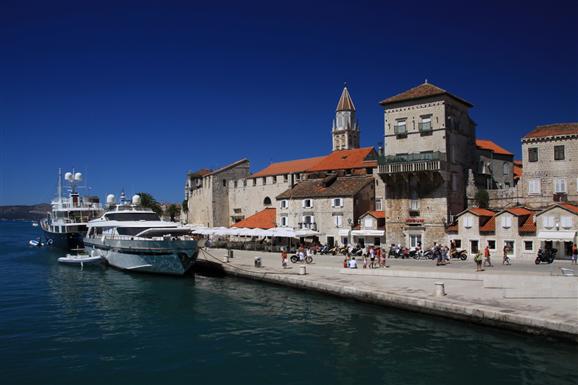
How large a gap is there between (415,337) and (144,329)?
11527 mm

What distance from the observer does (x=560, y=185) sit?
121 feet

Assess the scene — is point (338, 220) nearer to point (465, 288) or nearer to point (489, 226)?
point (489, 226)

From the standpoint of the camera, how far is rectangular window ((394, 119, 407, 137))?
137ft

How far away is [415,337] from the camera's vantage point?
20031 millimetres

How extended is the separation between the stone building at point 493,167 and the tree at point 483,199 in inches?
99.8

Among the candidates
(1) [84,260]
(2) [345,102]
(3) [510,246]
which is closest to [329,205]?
(3) [510,246]

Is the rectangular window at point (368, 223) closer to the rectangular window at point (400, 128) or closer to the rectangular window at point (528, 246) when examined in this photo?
the rectangular window at point (400, 128)

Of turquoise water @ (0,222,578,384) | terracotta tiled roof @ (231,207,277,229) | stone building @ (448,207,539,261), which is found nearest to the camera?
turquoise water @ (0,222,578,384)

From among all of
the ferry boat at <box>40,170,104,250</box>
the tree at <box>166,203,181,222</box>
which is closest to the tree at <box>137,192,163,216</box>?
the tree at <box>166,203,181,222</box>

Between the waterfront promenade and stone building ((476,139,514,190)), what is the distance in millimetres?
12847

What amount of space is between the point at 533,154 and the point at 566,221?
6823 mm

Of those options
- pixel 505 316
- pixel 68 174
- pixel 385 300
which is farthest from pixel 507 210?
pixel 68 174

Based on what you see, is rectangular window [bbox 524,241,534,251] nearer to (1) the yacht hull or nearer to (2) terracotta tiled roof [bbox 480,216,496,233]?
(2) terracotta tiled roof [bbox 480,216,496,233]

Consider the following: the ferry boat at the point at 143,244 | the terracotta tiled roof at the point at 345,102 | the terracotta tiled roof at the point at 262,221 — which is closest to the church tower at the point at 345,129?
the terracotta tiled roof at the point at 345,102
